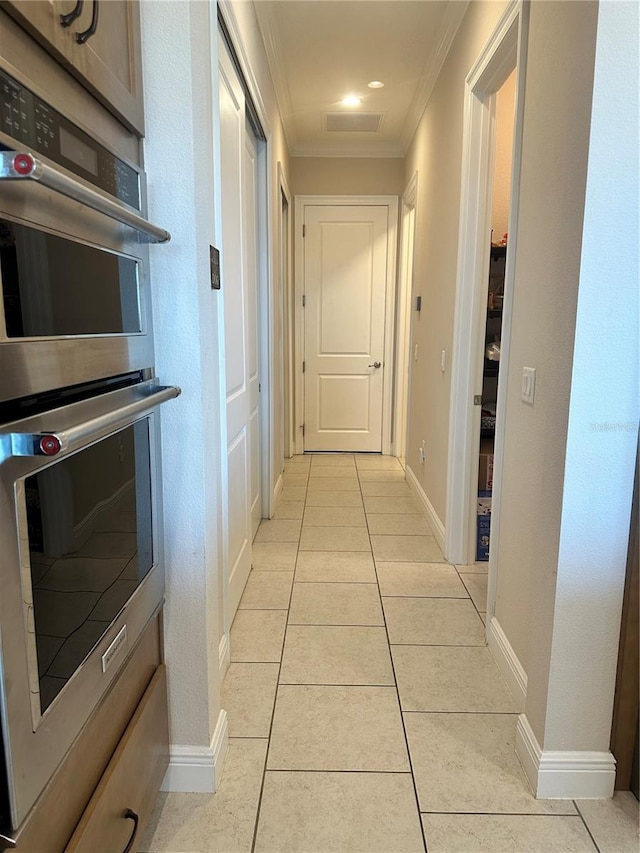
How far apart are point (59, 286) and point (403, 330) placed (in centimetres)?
428

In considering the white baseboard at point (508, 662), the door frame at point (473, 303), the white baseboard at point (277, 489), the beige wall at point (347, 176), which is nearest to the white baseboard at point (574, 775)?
the white baseboard at point (508, 662)

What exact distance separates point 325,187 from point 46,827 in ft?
16.0

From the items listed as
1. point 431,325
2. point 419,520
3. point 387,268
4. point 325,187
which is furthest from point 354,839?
point 325,187

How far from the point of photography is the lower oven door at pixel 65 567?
677 mm

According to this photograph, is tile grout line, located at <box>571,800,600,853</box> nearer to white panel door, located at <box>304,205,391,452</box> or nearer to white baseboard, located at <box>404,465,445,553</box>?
white baseboard, located at <box>404,465,445,553</box>

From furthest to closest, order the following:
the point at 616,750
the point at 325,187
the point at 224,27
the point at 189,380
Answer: the point at 325,187 < the point at 224,27 < the point at 616,750 < the point at 189,380

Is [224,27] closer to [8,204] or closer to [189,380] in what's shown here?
[189,380]

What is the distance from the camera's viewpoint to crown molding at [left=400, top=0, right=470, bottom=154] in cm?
262

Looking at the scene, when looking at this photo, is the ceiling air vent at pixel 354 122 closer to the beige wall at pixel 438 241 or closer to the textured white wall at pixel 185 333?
the beige wall at pixel 438 241

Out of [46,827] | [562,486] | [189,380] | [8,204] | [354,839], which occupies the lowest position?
[354,839]

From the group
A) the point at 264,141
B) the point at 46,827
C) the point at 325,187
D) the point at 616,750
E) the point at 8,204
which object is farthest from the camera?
the point at 325,187

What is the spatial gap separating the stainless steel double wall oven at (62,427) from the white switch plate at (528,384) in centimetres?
107

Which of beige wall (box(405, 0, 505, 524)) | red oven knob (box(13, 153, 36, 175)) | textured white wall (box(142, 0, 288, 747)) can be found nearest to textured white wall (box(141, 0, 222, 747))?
textured white wall (box(142, 0, 288, 747))

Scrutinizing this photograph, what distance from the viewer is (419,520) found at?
3418 millimetres
